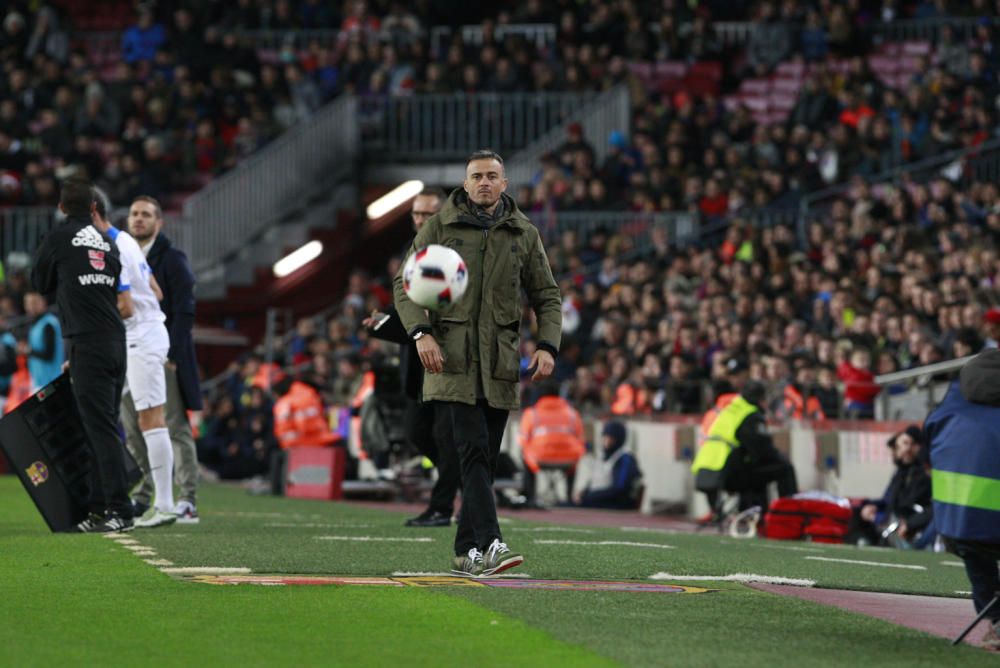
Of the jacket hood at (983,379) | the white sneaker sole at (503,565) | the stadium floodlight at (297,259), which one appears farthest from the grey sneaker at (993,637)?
the stadium floodlight at (297,259)

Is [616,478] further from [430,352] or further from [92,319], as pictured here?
[430,352]

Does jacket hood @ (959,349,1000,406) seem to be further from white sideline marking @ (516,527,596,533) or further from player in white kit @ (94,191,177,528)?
white sideline marking @ (516,527,596,533)

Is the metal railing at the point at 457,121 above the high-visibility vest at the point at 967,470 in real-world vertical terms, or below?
above

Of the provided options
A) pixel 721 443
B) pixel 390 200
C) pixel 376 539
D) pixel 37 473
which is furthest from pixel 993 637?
pixel 390 200

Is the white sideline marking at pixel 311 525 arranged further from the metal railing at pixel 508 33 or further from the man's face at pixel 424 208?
the metal railing at pixel 508 33

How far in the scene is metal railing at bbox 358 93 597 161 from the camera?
33500 millimetres

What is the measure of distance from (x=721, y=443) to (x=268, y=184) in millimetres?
16651

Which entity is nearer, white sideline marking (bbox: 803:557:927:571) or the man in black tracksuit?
the man in black tracksuit

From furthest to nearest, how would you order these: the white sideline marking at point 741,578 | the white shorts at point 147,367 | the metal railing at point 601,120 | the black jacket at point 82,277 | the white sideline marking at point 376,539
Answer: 1. the metal railing at point 601,120
2. the white shorts at point 147,367
3. the white sideline marking at point 376,539
4. the black jacket at point 82,277
5. the white sideline marking at point 741,578

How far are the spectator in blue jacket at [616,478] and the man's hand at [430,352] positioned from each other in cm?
1310

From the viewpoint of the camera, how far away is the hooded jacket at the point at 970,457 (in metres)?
7.32

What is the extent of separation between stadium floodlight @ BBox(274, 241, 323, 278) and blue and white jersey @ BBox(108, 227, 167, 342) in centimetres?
2099

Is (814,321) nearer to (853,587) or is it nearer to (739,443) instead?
(739,443)

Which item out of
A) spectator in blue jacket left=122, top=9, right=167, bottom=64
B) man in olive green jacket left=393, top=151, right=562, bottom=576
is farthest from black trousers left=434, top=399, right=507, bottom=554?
spectator in blue jacket left=122, top=9, right=167, bottom=64
